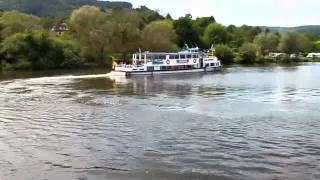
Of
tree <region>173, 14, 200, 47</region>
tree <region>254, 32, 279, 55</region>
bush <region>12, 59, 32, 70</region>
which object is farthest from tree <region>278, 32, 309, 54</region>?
bush <region>12, 59, 32, 70</region>

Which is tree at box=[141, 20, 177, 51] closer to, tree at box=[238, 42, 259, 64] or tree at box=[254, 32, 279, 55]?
tree at box=[238, 42, 259, 64]

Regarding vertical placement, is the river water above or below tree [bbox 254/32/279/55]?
below

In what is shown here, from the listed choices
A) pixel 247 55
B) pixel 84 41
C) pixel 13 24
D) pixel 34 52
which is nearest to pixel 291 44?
pixel 247 55

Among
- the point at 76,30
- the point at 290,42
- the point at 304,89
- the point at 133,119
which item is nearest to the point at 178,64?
the point at 76,30

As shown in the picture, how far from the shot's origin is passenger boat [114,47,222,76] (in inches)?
3319

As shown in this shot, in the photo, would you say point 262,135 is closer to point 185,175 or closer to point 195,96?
point 185,175

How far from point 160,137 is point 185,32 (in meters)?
129

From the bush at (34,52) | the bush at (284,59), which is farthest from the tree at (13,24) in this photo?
the bush at (284,59)

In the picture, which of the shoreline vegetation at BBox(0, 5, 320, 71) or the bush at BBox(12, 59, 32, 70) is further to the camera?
the shoreline vegetation at BBox(0, 5, 320, 71)

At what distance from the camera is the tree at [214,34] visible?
167m

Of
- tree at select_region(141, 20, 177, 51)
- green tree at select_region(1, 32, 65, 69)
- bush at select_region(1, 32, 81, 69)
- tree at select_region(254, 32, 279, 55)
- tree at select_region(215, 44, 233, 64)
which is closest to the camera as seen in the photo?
green tree at select_region(1, 32, 65, 69)

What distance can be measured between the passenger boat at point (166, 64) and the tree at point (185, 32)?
52642mm

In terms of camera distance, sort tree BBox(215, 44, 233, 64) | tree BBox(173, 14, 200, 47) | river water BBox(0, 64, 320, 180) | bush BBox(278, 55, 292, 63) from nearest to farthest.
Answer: river water BBox(0, 64, 320, 180) < tree BBox(215, 44, 233, 64) < tree BBox(173, 14, 200, 47) < bush BBox(278, 55, 292, 63)

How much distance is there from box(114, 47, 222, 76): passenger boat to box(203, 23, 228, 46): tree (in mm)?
67783
